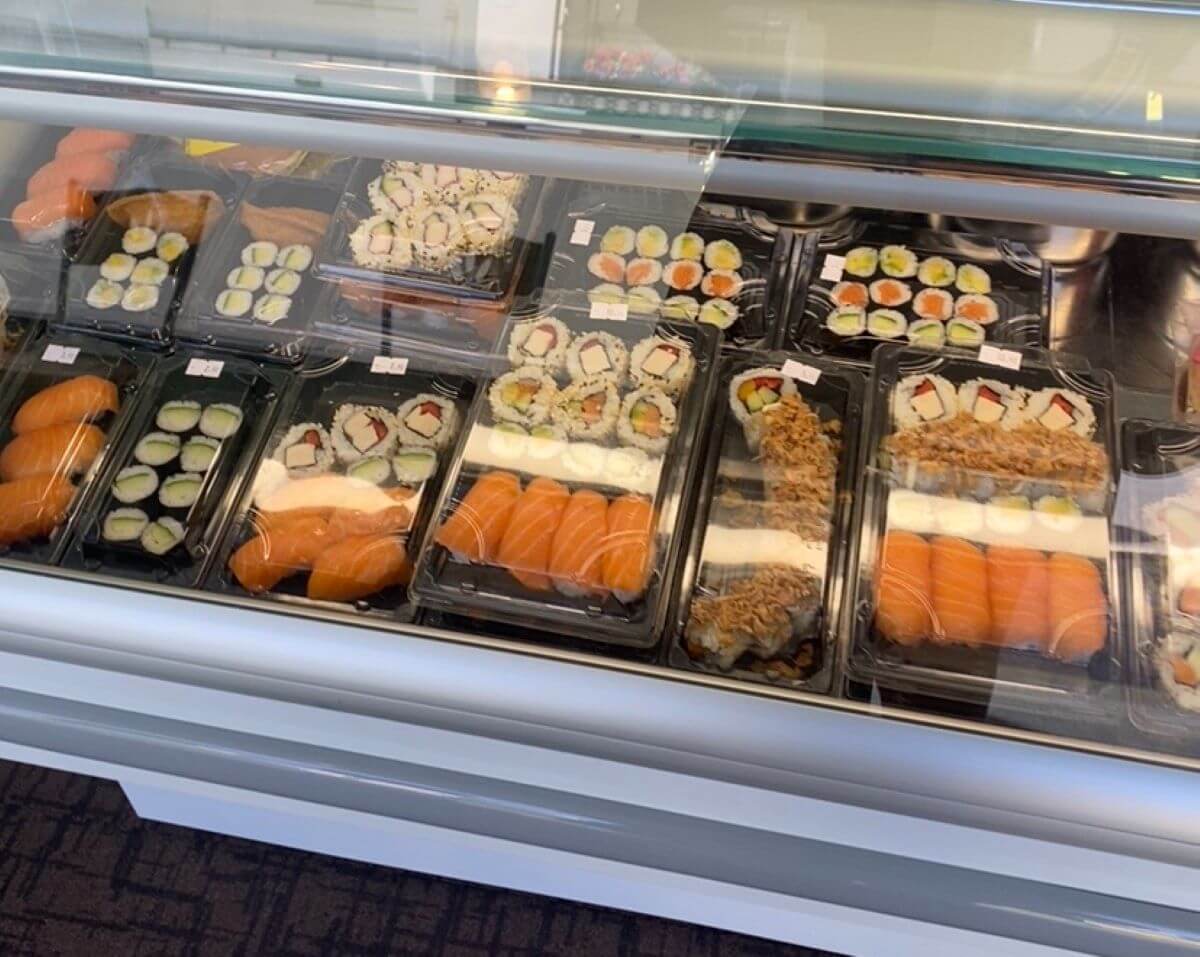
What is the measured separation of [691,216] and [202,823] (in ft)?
4.48

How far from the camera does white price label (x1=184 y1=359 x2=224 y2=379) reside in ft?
5.93

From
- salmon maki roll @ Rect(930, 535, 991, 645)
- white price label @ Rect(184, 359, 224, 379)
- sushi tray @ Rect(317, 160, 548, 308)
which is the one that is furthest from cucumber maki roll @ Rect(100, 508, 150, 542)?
salmon maki roll @ Rect(930, 535, 991, 645)

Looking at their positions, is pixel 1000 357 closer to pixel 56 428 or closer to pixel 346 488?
pixel 346 488

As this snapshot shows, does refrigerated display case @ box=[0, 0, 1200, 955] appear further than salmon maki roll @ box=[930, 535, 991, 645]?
No

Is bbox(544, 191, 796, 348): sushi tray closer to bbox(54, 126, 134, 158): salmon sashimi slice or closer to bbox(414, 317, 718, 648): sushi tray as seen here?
bbox(414, 317, 718, 648): sushi tray

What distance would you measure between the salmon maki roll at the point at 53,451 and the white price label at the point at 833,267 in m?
1.17

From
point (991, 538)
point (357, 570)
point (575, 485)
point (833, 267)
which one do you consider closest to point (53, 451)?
point (357, 570)

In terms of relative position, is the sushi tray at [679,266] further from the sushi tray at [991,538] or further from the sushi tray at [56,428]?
the sushi tray at [56,428]

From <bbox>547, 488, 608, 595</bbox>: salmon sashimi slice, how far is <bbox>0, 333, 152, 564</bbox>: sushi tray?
72 cm

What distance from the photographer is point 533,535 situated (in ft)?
5.03

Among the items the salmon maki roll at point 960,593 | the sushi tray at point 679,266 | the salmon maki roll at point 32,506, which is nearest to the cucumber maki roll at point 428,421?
the sushi tray at point 679,266

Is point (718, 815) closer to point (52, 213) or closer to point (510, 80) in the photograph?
point (510, 80)

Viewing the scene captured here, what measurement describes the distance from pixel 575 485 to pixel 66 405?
82 cm

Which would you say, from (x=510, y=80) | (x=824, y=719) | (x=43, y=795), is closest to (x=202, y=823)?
(x=43, y=795)
